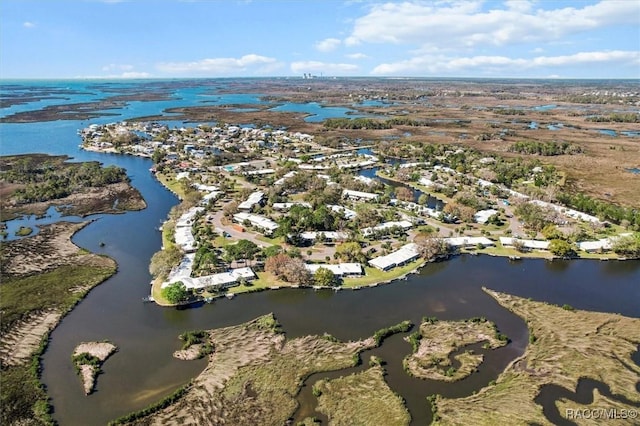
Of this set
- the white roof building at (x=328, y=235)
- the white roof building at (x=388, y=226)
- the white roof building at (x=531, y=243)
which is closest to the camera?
the white roof building at (x=531, y=243)

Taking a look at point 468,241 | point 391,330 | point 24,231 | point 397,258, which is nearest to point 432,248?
point 397,258

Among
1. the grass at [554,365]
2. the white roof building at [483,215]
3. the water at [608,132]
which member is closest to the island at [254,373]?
the grass at [554,365]

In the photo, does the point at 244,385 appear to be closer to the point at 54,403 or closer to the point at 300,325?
the point at 300,325

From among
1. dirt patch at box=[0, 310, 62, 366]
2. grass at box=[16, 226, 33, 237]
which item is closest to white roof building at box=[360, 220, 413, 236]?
dirt patch at box=[0, 310, 62, 366]

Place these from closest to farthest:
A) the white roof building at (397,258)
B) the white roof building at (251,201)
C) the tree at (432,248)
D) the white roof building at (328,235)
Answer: the white roof building at (397,258) → the tree at (432,248) → the white roof building at (328,235) → the white roof building at (251,201)

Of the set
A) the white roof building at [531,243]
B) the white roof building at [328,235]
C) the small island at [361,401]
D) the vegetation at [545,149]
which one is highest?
the vegetation at [545,149]

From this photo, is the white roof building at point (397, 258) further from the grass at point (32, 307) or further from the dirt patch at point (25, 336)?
the dirt patch at point (25, 336)

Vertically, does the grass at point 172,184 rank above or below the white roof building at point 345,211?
above

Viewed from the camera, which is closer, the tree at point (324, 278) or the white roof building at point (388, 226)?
the tree at point (324, 278)
